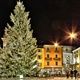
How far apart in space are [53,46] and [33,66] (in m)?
82.1

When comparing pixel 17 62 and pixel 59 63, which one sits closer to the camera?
pixel 17 62

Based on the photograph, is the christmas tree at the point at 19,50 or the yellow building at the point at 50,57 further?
the yellow building at the point at 50,57

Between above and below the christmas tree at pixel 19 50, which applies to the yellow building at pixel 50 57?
above

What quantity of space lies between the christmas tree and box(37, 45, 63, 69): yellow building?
7955 centimetres

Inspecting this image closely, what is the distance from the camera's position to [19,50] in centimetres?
3594

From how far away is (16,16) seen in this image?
36.8 m

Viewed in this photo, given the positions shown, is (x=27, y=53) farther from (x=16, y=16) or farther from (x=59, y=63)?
(x=59, y=63)

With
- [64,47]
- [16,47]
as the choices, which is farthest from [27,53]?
[64,47]

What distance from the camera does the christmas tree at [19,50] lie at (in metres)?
35.8

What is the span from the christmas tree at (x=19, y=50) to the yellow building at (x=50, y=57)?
3132 inches

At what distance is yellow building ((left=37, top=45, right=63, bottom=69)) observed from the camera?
11644 centimetres

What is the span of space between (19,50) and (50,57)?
81.8 m

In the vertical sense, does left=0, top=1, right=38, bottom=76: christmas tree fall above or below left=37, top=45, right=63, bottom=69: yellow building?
below

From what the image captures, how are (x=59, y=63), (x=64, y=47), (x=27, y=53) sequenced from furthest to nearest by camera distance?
(x=64, y=47)
(x=59, y=63)
(x=27, y=53)
